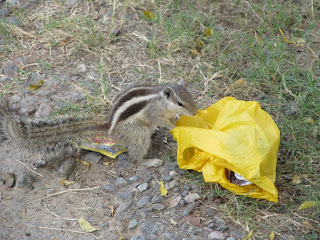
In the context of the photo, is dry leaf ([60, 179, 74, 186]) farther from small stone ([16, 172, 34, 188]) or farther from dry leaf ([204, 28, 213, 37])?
dry leaf ([204, 28, 213, 37])

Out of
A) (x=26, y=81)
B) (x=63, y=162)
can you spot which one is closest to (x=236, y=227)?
(x=63, y=162)

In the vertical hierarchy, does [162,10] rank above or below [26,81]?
above

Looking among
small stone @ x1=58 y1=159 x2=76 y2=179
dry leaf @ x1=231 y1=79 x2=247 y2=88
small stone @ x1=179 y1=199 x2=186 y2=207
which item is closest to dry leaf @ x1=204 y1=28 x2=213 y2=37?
dry leaf @ x1=231 y1=79 x2=247 y2=88

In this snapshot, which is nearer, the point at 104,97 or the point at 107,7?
the point at 104,97

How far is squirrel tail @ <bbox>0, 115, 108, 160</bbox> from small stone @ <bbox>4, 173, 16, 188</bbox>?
320 mm

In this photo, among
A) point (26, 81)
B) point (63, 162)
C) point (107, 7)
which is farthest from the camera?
point (107, 7)

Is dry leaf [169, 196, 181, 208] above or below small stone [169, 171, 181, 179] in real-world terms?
below

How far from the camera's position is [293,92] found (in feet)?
15.0

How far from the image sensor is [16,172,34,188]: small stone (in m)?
3.88

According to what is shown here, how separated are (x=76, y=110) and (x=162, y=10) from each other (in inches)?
75.0

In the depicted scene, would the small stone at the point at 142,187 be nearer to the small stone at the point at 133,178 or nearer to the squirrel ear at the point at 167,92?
the small stone at the point at 133,178

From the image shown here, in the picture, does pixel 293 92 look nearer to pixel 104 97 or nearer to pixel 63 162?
pixel 104 97

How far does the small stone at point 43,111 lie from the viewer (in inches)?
181

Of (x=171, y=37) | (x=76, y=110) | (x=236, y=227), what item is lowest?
(x=236, y=227)
